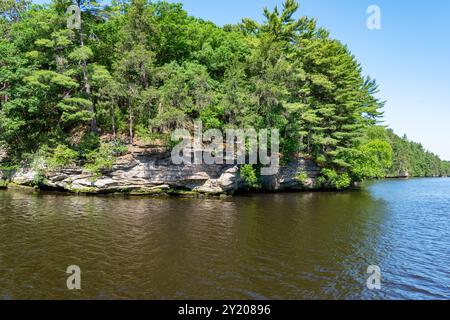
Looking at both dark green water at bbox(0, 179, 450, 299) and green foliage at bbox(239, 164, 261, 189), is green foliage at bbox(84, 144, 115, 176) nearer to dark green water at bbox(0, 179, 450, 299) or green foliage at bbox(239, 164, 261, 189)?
dark green water at bbox(0, 179, 450, 299)

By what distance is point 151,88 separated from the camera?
30562mm

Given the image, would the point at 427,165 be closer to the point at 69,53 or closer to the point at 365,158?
the point at 365,158

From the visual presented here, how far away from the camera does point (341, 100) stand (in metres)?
40.4

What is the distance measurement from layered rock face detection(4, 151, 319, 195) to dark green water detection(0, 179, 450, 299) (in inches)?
171

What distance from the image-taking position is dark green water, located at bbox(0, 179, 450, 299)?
11375 mm

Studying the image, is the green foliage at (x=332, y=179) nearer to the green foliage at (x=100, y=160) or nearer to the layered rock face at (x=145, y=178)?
the layered rock face at (x=145, y=178)

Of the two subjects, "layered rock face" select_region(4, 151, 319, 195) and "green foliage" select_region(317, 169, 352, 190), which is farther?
"green foliage" select_region(317, 169, 352, 190)

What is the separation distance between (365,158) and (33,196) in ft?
143

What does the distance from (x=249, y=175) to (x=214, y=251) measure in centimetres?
1894

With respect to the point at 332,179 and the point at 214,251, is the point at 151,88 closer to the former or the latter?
the point at 214,251

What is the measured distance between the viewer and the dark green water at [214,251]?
37.3ft

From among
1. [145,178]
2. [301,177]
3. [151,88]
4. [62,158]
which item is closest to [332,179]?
[301,177]

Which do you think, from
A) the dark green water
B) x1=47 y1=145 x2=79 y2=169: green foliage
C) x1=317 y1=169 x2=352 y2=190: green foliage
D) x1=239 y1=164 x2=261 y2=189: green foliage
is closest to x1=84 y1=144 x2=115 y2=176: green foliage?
x1=47 y1=145 x2=79 y2=169: green foliage
